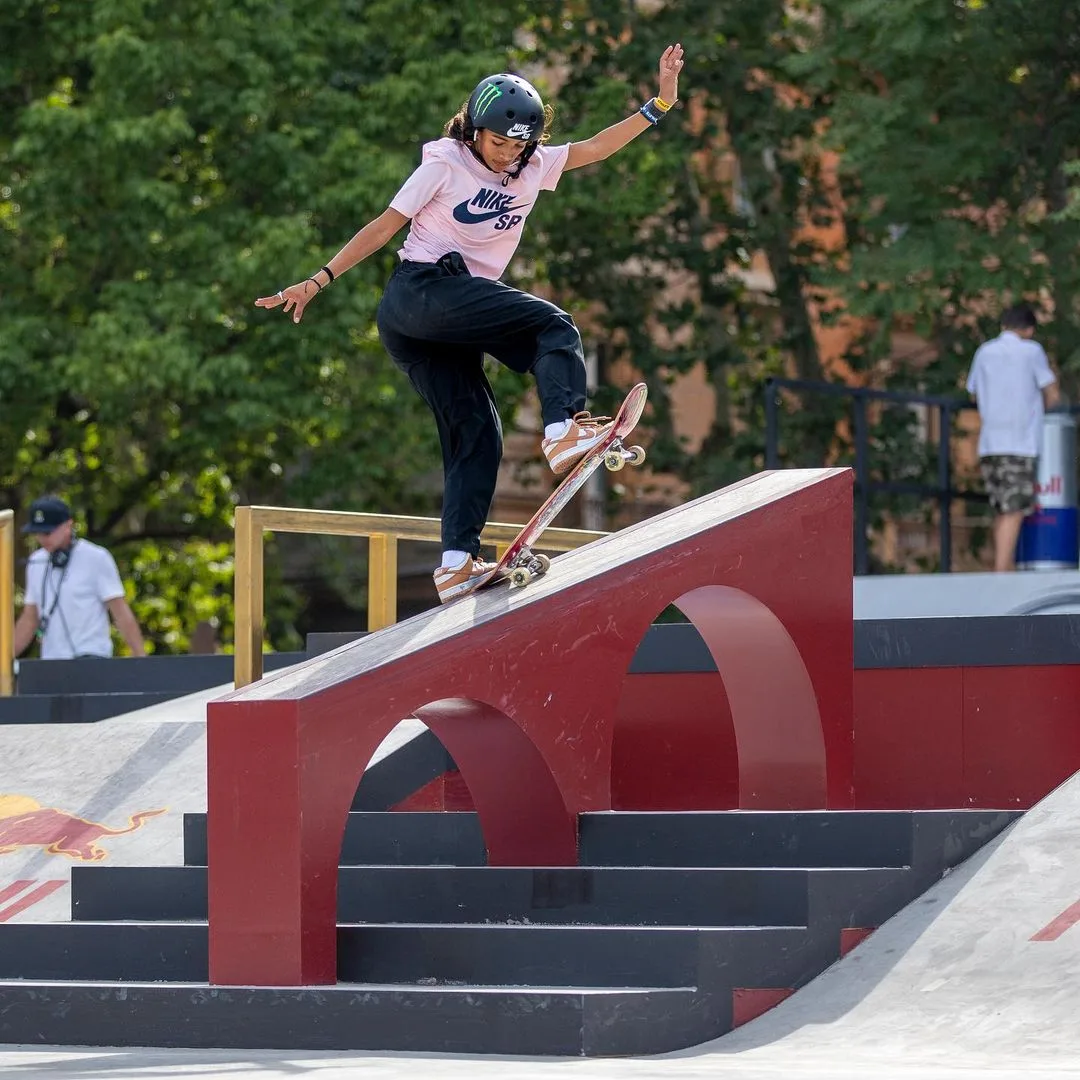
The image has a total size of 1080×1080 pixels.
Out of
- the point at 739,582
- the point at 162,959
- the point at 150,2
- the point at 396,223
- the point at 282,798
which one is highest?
the point at 150,2

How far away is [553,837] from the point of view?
7.03 meters

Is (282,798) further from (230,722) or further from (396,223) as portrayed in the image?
(396,223)

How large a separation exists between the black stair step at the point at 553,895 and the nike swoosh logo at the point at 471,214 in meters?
2.23

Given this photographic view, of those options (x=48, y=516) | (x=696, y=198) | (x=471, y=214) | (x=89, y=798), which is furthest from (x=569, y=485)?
(x=696, y=198)

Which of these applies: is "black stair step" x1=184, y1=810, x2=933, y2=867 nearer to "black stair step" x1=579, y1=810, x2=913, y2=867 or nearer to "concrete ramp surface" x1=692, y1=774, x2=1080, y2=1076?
"black stair step" x1=579, y1=810, x2=913, y2=867

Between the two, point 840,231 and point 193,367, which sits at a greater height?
point 840,231

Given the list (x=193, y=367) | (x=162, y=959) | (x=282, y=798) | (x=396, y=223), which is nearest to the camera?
(x=282, y=798)

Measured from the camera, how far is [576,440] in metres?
A: 7.56

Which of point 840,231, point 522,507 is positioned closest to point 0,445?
point 522,507

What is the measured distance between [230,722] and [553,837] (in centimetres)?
134

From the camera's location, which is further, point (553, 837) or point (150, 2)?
point (150, 2)

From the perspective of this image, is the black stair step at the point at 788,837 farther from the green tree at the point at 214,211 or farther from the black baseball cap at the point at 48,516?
the green tree at the point at 214,211

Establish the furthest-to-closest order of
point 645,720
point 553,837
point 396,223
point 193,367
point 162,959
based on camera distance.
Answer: point 193,367 → point 645,720 → point 396,223 → point 553,837 → point 162,959

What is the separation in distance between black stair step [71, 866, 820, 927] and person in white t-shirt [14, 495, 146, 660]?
5.63 metres
